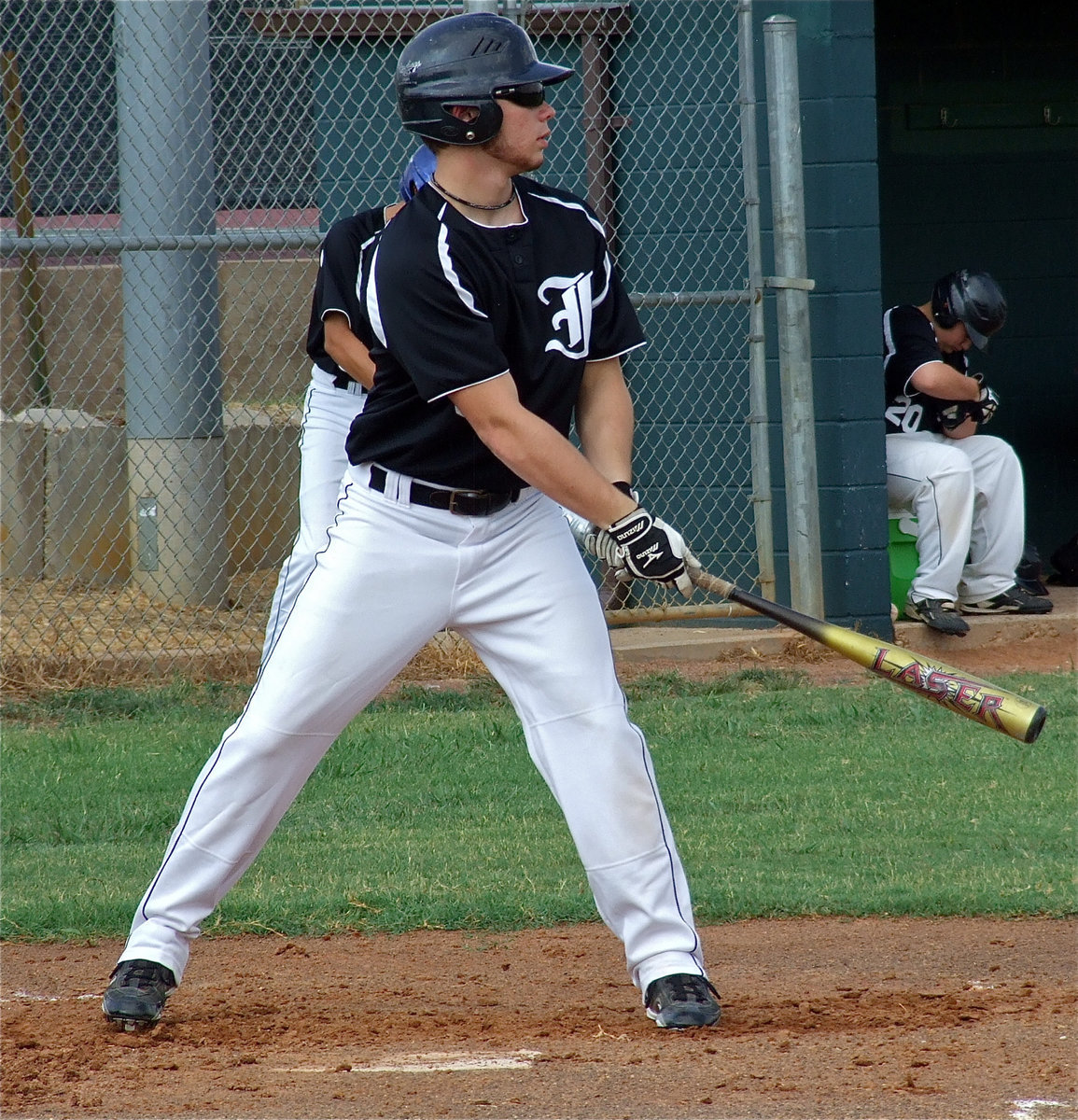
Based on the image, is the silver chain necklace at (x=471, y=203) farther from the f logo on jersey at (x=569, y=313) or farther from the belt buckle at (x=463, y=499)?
the belt buckle at (x=463, y=499)

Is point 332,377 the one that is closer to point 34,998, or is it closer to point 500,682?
point 500,682

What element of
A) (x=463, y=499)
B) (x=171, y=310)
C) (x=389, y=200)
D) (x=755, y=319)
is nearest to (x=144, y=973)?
(x=463, y=499)

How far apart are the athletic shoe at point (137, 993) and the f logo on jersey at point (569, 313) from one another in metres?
1.45

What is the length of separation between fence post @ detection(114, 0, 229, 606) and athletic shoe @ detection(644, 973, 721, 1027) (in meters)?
4.95

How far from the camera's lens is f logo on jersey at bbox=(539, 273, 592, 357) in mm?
3057

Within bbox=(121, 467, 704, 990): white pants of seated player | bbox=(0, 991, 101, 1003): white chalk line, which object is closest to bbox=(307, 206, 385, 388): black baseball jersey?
bbox=(121, 467, 704, 990): white pants of seated player

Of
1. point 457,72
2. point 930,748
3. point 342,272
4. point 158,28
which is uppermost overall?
point 158,28

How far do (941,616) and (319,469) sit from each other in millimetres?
3594

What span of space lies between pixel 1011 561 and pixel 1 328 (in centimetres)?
596

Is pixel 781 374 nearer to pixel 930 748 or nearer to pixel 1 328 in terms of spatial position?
pixel 930 748

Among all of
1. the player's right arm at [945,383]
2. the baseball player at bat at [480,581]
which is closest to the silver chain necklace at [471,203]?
the baseball player at bat at [480,581]

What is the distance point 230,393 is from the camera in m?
11.4

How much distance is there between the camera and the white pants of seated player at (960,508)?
7.01 metres

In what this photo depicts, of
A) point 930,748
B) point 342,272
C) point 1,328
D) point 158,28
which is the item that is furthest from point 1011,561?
point 1,328
